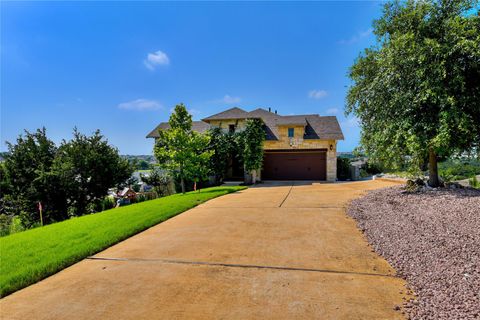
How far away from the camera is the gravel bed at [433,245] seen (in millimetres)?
2523

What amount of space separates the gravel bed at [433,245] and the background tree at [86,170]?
517 inches

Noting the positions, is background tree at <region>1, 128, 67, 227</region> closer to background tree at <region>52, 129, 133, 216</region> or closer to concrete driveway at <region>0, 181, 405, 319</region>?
Answer: background tree at <region>52, 129, 133, 216</region>

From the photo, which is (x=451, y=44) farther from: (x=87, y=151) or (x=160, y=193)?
(x=87, y=151)

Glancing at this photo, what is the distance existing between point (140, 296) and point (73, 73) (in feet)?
45.1

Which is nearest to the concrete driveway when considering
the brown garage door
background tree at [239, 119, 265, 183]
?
background tree at [239, 119, 265, 183]

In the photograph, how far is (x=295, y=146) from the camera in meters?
18.5

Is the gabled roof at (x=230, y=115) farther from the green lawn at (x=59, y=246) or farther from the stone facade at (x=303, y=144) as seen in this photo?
the green lawn at (x=59, y=246)

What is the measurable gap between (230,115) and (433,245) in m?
16.1

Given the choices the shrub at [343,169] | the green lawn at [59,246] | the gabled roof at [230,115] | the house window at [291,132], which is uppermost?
the gabled roof at [230,115]

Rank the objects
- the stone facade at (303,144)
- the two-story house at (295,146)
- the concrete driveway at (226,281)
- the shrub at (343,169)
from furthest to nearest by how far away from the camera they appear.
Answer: the shrub at (343,169) < the two-story house at (295,146) < the stone facade at (303,144) < the concrete driveway at (226,281)

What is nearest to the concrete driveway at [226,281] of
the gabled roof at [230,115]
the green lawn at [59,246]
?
the green lawn at [59,246]

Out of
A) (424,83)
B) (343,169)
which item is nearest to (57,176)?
(424,83)

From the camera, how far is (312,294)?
288 centimetres

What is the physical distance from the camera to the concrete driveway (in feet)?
8.65
